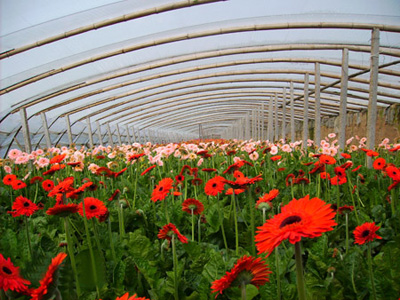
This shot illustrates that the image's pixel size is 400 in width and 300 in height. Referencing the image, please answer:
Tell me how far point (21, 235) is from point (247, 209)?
111 cm

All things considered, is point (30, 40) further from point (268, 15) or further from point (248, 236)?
point (248, 236)

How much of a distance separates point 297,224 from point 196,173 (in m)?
1.54

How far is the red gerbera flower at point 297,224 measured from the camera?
405 mm

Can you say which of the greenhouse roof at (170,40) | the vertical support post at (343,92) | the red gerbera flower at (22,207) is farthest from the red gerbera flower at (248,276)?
the vertical support post at (343,92)

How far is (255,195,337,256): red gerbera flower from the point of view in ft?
1.33

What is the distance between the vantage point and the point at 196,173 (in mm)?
1972

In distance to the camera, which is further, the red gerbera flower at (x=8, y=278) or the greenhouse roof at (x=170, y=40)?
the greenhouse roof at (x=170, y=40)

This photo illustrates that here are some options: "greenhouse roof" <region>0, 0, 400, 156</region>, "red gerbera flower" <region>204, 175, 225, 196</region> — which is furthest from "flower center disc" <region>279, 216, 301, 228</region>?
"greenhouse roof" <region>0, 0, 400, 156</region>

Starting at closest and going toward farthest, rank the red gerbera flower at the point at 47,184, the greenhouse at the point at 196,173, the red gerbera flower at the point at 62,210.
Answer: the red gerbera flower at the point at 62,210
the greenhouse at the point at 196,173
the red gerbera flower at the point at 47,184

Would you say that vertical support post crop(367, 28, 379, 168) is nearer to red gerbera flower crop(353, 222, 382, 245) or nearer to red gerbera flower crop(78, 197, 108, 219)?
red gerbera flower crop(353, 222, 382, 245)

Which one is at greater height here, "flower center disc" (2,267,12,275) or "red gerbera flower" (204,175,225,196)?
"flower center disc" (2,267,12,275)

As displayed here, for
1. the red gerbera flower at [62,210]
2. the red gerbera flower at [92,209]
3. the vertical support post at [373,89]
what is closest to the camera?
the red gerbera flower at [62,210]

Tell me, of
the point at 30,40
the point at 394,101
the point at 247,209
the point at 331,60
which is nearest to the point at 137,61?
the point at 30,40

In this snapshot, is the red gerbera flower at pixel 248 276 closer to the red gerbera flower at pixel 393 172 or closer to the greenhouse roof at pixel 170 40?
the red gerbera flower at pixel 393 172
